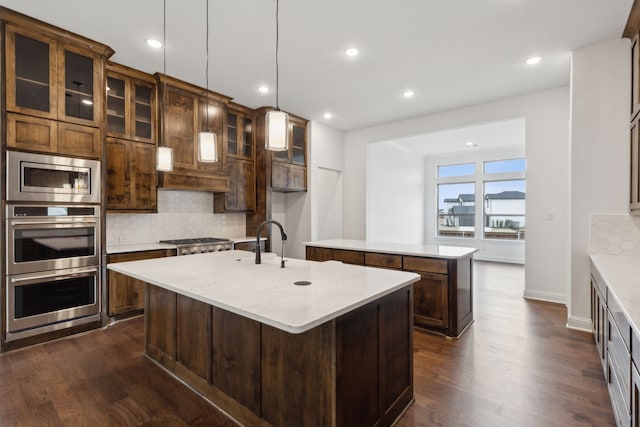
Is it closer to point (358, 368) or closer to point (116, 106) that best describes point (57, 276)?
point (116, 106)

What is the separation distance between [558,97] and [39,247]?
20.9ft

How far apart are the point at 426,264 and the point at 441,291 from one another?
0.99 feet

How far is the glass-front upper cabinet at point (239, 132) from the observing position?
5.07m

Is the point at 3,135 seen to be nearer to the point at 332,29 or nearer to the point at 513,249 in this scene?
the point at 332,29

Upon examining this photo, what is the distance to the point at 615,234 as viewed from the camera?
3.12 m

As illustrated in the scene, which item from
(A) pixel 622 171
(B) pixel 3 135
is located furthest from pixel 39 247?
(A) pixel 622 171

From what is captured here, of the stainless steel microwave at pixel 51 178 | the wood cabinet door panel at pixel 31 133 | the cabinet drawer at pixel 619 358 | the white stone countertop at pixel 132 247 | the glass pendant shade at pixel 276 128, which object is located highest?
Answer: the wood cabinet door panel at pixel 31 133

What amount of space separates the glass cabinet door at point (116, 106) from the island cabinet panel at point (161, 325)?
2.19 metres

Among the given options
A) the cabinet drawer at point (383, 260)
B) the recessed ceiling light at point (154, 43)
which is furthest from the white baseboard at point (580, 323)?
the recessed ceiling light at point (154, 43)

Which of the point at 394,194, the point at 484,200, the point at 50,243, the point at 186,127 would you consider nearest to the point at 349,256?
the point at 186,127

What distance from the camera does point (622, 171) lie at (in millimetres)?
3092

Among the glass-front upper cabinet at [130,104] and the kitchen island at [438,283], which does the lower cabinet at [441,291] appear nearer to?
the kitchen island at [438,283]

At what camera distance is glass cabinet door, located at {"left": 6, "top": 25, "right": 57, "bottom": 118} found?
111 inches

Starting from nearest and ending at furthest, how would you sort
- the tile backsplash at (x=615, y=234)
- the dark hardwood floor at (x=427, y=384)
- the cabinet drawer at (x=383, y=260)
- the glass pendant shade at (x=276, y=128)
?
1. the dark hardwood floor at (x=427, y=384)
2. the glass pendant shade at (x=276, y=128)
3. the tile backsplash at (x=615, y=234)
4. the cabinet drawer at (x=383, y=260)
